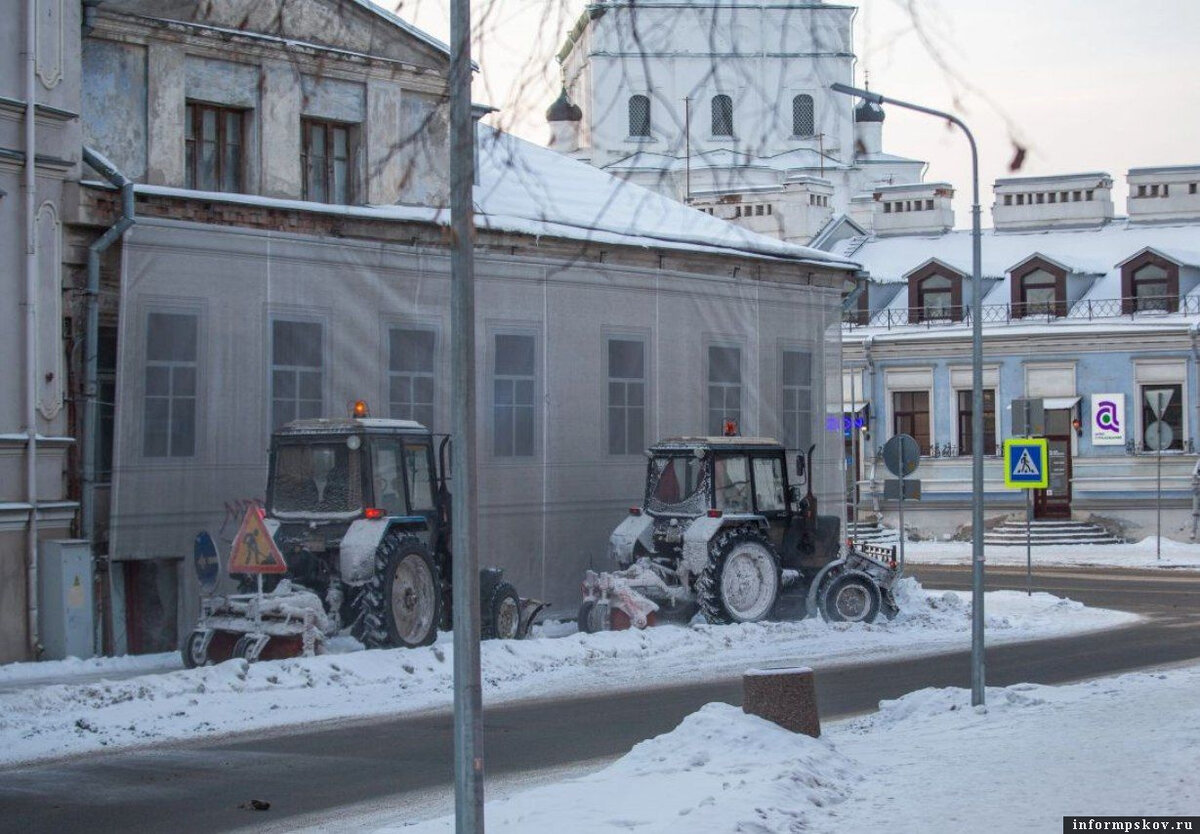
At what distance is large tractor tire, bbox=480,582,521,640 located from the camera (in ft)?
66.0

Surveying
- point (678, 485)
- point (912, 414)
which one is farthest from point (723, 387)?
point (912, 414)

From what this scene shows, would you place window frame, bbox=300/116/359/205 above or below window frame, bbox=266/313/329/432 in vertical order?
above

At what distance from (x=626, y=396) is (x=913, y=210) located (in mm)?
31518

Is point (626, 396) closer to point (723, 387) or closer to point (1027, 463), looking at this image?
point (723, 387)

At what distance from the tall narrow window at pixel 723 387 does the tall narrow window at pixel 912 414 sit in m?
22.0

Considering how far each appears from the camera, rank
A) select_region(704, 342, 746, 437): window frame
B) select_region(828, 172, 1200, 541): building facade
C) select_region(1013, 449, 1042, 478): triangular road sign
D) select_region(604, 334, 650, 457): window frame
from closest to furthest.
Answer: select_region(604, 334, 650, 457): window frame, select_region(1013, 449, 1042, 478): triangular road sign, select_region(704, 342, 746, 437): window frame, select_region(828, 172, 1200, 541): building facade

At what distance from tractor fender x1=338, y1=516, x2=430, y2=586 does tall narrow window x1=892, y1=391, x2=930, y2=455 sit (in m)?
31.7

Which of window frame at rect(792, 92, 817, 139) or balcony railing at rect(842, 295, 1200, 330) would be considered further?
balcony railing at rect(842, 295, 1200, 330)

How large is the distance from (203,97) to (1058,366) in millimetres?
30907

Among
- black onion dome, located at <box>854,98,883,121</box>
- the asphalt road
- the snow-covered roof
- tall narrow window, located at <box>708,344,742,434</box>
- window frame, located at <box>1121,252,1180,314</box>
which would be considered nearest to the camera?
the asphalt road

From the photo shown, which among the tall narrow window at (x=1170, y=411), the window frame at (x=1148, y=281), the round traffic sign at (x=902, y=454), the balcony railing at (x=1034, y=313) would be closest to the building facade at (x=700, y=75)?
the round traffic sign at (x=902, y=454)

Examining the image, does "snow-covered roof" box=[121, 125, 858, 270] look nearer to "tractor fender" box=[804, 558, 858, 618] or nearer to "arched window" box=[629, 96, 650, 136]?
"tractor fender" box=[804, 558, 858, 618]

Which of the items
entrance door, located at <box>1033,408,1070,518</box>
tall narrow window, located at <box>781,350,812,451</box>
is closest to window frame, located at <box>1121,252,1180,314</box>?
entrance door, located at <box>1033,408,1070,518</box>

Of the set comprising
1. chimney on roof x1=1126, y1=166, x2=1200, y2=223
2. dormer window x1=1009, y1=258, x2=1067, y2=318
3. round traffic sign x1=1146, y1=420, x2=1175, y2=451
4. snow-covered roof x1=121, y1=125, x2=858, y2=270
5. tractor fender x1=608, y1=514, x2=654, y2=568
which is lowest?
tractor fender x1=608, y1=514, x2=654, y2=568
